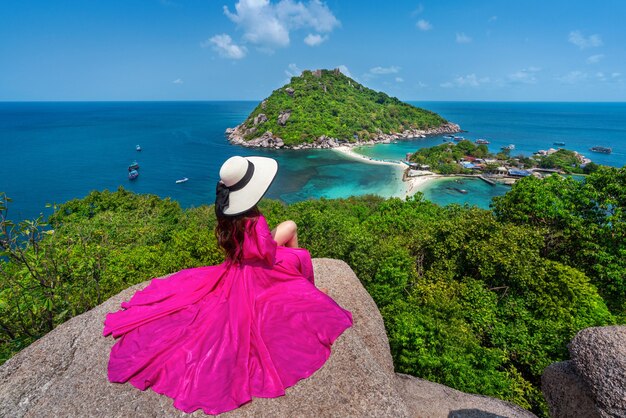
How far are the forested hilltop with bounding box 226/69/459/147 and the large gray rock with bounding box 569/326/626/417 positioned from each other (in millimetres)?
88292

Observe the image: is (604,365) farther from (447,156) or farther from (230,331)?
(447,156)

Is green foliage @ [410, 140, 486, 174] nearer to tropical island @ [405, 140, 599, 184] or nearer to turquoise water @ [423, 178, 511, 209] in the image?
tropical island @ [405, 140, 599, 184]

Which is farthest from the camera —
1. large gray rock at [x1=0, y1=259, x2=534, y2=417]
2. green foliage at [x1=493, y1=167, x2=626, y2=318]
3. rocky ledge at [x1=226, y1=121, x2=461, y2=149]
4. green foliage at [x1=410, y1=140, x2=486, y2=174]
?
rocky ledge at [x1=226, y1=121, x2=461, y2=149]

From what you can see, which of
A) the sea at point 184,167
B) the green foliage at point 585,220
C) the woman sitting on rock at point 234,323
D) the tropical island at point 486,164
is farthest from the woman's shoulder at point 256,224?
the tropical island at point 486,164

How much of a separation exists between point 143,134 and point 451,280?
126853 millimetres

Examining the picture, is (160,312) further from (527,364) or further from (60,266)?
(527,364)

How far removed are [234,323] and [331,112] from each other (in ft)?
362

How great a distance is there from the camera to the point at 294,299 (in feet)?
14.1

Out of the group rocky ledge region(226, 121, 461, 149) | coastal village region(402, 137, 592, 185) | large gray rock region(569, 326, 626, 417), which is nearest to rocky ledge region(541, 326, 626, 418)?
large gray rock region(569, 326, 626, 417)

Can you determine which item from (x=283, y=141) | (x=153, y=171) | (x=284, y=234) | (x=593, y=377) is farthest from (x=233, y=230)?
(x=283, y=141)

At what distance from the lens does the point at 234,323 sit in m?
3.84

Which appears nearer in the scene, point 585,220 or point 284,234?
point 284,234

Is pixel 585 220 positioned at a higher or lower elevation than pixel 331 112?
lower

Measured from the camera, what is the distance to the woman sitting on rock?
3.42 m
